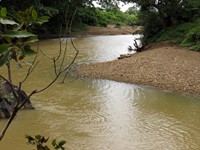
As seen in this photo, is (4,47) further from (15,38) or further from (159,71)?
(159,71)

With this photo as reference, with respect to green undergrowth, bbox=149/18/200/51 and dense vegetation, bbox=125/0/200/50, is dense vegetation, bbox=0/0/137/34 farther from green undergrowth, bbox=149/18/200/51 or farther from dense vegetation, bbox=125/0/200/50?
green undergrowth, bbox=149/18/200/51

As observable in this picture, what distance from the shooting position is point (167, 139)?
630 cm

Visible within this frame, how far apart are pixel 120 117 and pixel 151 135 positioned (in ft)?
3.91

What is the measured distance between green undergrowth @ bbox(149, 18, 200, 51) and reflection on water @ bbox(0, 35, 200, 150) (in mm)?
6189

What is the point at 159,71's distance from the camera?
37.4 feet

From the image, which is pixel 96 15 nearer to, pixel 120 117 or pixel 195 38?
pixel 195 38

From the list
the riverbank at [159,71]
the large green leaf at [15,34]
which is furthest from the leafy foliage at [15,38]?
the riverbank at [159,71]

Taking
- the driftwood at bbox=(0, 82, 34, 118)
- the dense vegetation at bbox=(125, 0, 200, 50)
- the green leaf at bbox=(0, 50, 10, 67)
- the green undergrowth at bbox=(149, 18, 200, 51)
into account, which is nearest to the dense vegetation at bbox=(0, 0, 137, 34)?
the dense vegetation at bbox=(125, 0, 200, 50)

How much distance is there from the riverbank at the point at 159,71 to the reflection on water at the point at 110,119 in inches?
24.2

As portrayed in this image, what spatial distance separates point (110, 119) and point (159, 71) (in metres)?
4.46

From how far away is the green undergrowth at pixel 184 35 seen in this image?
50.9 feet

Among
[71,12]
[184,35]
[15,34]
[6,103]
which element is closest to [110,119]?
[6,103]

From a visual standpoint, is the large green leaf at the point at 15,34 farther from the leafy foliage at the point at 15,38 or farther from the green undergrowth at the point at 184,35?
the green undergrowth at the point at 184,35

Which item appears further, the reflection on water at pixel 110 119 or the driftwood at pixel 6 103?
the driftwood at pixel 6 103
